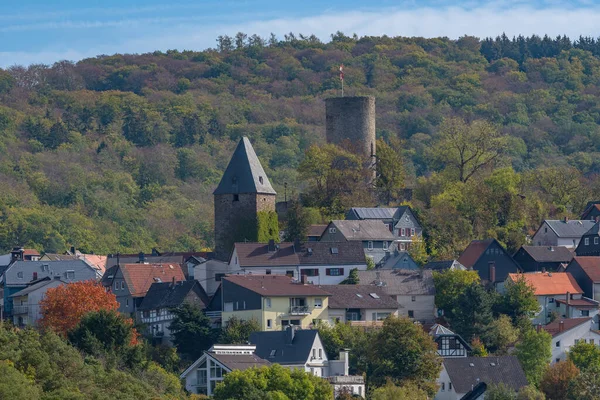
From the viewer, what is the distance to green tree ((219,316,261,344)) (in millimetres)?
60906

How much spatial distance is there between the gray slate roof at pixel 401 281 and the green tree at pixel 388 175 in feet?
38.7

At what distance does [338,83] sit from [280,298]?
307 ft

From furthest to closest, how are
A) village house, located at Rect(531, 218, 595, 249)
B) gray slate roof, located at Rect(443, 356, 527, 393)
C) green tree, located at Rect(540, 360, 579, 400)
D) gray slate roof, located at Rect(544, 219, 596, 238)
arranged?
gray slate roof, located at Rect(544, 219, 596, 238), village house, located at Rect(531, 218, 595, 249), gray slate roof, located at Rect(443, 356, 527, 393), green tree, located at Rect(540, 360, 579, 400)

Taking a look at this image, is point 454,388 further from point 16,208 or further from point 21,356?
point 16,208

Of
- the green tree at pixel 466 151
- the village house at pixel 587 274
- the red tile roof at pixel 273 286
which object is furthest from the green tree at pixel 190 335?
the green tree at pixel 466 151

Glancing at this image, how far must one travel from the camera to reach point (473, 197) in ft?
255

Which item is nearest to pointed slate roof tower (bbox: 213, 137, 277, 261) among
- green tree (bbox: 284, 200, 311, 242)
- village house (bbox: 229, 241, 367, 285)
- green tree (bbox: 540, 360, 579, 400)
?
village house (bbox: 229, 241, 367, 285)

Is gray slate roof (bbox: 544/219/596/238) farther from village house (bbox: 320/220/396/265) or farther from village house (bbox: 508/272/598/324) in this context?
village house (bbox: 320/220/396/265)

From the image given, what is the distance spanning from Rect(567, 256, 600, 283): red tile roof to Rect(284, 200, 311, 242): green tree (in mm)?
11260

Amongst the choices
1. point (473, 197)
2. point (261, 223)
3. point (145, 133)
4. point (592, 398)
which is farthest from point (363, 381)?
point (145, 133)

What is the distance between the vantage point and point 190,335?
61156 mm

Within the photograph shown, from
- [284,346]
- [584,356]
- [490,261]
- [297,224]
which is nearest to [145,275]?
[297,224]

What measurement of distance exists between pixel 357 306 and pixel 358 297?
0.75 m

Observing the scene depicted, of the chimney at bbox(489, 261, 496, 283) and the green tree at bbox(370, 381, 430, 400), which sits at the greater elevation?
the chimney at bbox(489, 261, 496, 283)
